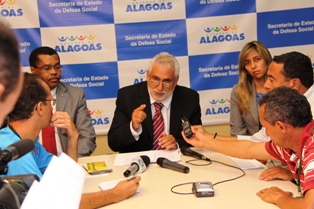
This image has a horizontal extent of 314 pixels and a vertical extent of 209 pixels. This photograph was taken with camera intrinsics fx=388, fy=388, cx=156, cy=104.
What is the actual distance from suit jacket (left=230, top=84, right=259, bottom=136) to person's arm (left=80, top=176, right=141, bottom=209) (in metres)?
1.70

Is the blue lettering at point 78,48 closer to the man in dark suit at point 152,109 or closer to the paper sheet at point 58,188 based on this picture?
the man in dark suit at point 152,109

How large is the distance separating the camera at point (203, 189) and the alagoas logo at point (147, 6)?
2415 mm

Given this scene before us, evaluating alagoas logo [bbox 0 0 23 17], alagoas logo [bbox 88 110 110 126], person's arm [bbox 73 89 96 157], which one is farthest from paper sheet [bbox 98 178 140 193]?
alagoas logo [bbox 0 0 23 17]

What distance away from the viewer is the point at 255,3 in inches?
158

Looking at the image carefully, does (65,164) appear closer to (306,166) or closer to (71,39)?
(306,166)

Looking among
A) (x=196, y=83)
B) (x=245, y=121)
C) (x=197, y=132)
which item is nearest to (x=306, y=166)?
(x=197, y=132)

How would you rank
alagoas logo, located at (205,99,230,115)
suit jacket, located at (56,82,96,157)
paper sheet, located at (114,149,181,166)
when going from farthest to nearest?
alagoas logo, located at (205,99,230,115), suit jacket, located at (56,82,96,157), paper sheet, located at (114,149,181,166)

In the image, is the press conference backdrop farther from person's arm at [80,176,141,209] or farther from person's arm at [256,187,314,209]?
person's arm at [256,187,314,209]

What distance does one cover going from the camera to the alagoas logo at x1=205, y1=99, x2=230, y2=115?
4102mm

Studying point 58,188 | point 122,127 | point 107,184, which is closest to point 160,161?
point 107,184

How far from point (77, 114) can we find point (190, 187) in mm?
1541

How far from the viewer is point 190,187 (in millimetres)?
2037

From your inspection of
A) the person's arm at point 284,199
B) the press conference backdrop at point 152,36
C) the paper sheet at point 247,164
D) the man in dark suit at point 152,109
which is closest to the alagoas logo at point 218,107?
the press conference backdrop at point 152,36

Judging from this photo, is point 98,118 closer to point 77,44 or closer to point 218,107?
point 77,44
